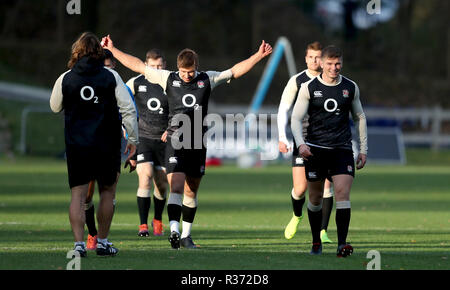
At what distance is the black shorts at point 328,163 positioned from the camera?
433 inches

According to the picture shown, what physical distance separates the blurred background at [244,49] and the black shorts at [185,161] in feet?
78.0

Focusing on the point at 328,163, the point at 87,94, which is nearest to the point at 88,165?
the point at 87,94

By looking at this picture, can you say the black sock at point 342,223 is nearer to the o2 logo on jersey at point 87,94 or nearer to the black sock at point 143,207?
the o2 logo on jersey at point 87,94

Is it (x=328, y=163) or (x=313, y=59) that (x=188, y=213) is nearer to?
(x=328, y=163)

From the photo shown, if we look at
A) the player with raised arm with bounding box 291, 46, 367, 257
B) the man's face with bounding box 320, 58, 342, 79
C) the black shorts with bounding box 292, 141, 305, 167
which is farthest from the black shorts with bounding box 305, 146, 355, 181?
the black shorts with bounding box 292, 141, 305, 167

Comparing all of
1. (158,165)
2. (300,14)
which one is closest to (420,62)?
(300,14)

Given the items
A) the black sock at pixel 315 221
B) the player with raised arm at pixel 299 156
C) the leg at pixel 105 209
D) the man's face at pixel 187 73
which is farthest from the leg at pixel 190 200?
the leg at pixel 105 209

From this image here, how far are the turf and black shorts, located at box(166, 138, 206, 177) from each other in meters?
0.91

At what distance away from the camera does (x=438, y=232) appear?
1409 centimetres

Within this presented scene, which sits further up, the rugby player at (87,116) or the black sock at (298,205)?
the rugby player at (87,116)

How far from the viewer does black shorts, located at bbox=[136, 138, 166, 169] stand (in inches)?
552

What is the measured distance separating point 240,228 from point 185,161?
2916mm

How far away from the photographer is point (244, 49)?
56.3 metres
